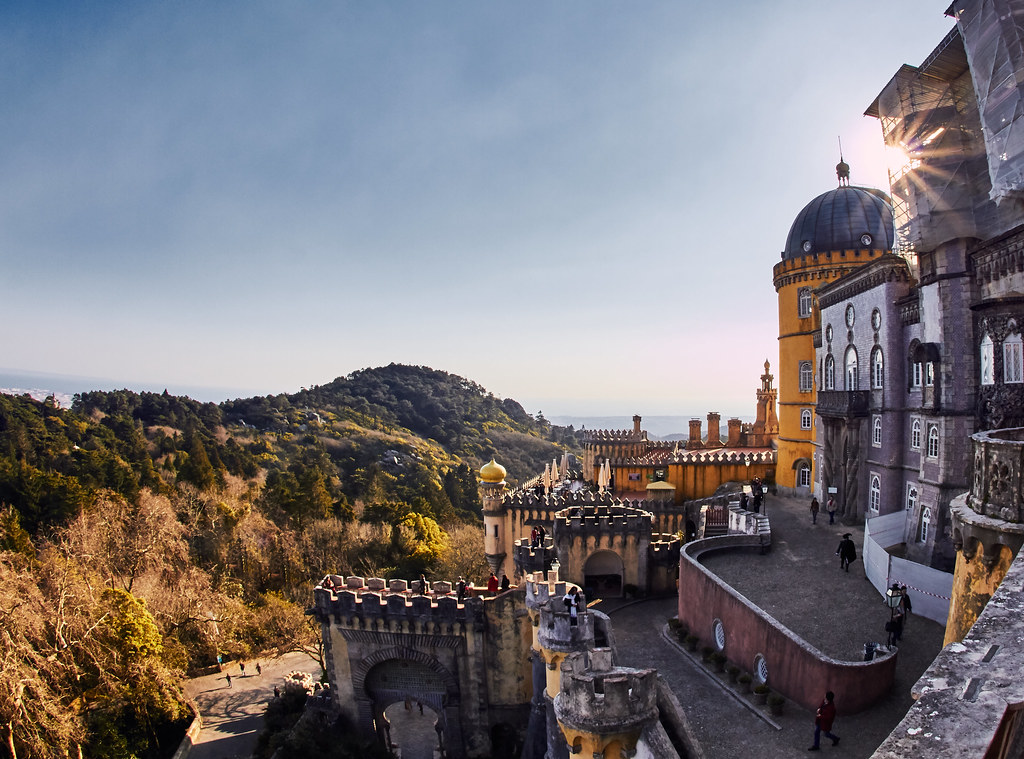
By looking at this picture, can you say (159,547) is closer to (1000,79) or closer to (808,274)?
(808,274)

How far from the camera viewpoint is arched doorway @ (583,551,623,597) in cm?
2417

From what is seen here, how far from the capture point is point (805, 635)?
14555mm

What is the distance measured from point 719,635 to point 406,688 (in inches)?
397

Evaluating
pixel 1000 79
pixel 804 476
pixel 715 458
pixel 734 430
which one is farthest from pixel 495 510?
pixel 734 430

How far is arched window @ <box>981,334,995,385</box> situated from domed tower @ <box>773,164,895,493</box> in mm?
11816

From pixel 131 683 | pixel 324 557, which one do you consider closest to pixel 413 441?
pixel 324 557

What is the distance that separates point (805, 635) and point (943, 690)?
35.8ft

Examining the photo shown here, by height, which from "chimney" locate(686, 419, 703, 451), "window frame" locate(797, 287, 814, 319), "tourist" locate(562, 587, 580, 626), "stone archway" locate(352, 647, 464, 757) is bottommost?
"stone archway" locate(352, 647, 464, 757)

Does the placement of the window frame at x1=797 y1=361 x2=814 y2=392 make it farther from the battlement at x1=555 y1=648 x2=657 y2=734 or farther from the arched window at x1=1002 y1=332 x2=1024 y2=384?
the battlement at x1=555 y1=648 x2=657 y2=734

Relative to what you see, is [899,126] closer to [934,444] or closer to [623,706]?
Answer: [934,444]

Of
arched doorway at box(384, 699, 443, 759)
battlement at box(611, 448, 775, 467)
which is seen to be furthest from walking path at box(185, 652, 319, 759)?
battlement at box(611, 448, 775, 467)

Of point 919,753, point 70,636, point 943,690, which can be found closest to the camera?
point 919,753

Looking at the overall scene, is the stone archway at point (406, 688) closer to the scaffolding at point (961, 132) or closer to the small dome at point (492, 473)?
the small dome at point (492, 473)

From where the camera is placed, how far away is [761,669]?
1461 cm
